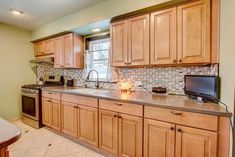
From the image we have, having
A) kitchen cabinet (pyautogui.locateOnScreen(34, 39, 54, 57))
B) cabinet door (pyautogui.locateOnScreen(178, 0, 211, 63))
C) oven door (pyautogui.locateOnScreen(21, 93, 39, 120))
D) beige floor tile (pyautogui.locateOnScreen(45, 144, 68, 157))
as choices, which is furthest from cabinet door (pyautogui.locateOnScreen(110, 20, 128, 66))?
oven door (pyautogui.locateOnScreen(21, 93, 39, 120))

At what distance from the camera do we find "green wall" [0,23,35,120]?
3555 mm

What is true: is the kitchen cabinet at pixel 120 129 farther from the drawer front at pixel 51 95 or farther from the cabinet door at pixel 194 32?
the drawer front at pixel 51 95

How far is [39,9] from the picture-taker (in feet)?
8.82

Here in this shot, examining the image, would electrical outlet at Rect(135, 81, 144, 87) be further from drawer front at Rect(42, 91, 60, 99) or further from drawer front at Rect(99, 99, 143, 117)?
drawer front at Rect(42, 91, 60, 99)

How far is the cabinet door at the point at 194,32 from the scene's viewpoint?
66.1 inches

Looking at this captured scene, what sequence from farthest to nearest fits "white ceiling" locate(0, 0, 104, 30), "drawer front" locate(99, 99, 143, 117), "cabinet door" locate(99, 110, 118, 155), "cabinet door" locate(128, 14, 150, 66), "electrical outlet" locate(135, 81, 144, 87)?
"electrical outlet" locate(135, 81, 144, 87) < "white ceiling" locate(0, 0, 104, 30) < "cabinet door" locate(128, 14, 150, 66) < "cabinet door" locate(99, 110, 118, 155) < "drawer front" locate(99, 99, 143, 117)

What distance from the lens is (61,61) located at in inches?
130

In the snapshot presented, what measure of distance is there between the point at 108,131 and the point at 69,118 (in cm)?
91

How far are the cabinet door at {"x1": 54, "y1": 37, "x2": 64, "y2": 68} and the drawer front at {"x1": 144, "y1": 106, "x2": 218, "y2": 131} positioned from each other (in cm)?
235

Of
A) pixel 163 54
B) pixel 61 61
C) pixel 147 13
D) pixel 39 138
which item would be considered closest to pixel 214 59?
pixel 163 54

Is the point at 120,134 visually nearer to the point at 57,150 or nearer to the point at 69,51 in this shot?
the point at 57,150

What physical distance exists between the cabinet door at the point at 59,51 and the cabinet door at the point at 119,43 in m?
1.39

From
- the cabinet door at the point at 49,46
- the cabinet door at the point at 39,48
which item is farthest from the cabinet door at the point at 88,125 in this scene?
the cabinet door at the point at 39,48

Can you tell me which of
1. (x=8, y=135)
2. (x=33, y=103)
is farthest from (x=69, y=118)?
(x=8, y=135)
